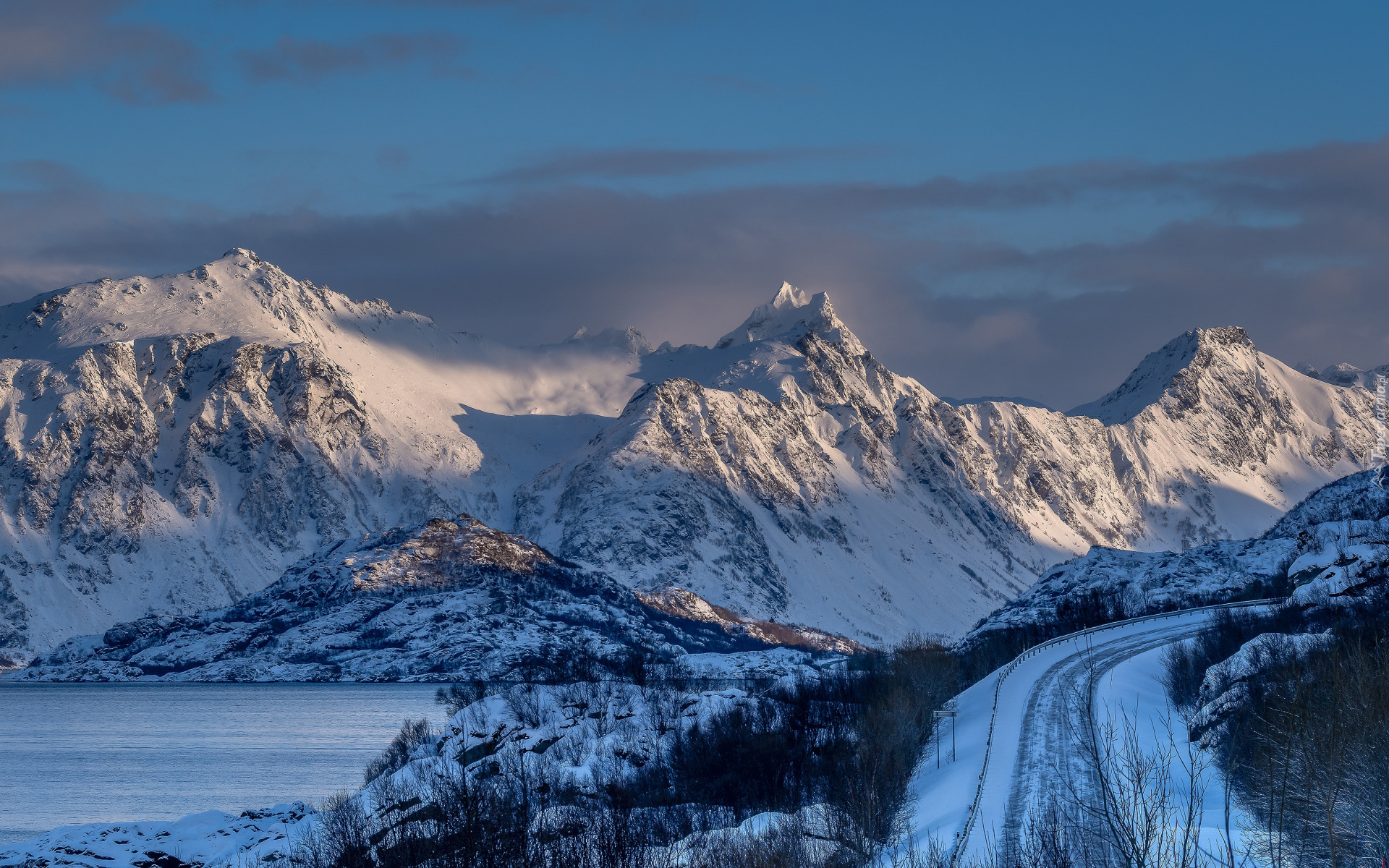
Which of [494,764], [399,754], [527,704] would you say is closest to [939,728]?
[494,764]

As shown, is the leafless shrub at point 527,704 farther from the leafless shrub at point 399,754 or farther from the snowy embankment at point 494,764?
the leafless shrub at point 399,754

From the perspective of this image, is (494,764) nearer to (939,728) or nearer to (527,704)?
(527,704)

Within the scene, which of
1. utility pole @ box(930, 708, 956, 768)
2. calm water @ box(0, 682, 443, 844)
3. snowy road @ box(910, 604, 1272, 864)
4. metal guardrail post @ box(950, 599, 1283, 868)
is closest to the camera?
metal guardrail post @ box(950, 599, 1283, 868)

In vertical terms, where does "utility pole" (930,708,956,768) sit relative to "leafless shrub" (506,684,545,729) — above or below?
below

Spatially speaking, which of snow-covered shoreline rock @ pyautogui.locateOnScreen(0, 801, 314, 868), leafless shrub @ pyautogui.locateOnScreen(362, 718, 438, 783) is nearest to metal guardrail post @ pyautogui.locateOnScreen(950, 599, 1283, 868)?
snow-covered shoreline rock @ pyautogui.locateOnScreen(0, 801, 314, 868)

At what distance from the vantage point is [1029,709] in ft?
254

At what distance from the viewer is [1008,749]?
6588 cm

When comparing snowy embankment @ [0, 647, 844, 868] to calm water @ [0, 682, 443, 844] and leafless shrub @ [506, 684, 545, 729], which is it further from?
calm water @ [0, 682, 443, 844]

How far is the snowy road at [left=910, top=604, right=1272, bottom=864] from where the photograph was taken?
5103cm

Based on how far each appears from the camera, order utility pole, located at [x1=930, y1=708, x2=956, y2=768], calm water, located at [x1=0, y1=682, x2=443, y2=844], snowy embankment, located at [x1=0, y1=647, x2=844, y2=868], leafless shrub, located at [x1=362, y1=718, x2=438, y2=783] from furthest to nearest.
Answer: calm water, located at [x1=0, y1=682, x2=443, y2=844], leafless shrub, located at [x1=362, y1=718, x2=438, y2=783], utility pole, located at [x1=930, y1=708, x2=956, y2=768], snowy embankment, located at [x1=0, y1=647, x2=844, y2=868]

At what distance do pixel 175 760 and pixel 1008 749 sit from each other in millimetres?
94843

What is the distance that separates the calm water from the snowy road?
47.8 meters

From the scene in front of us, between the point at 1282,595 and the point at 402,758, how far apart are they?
255 ft

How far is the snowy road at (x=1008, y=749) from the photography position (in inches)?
2009
